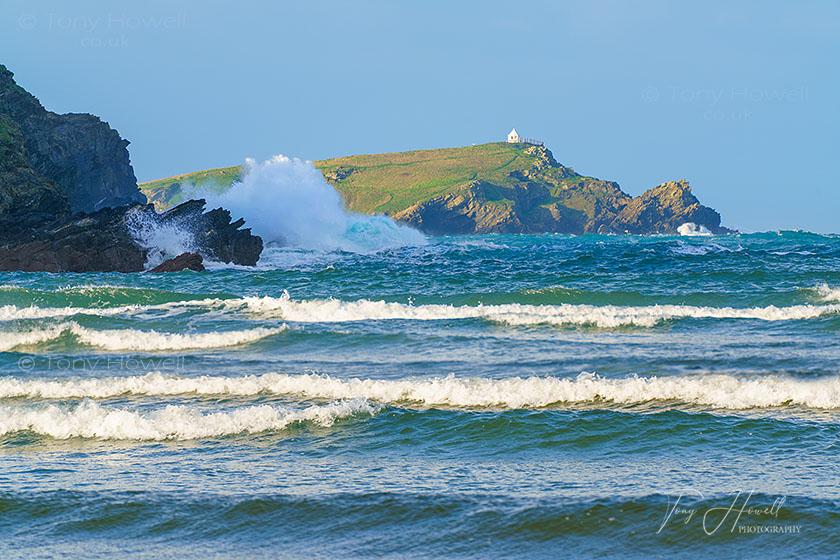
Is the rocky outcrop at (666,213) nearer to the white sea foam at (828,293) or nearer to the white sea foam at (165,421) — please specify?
the white sea foam at (828,293)

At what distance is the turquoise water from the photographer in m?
5.23

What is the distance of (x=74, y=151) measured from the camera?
73625 mm

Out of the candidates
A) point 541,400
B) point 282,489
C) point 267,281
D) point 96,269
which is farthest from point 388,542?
point 96,269

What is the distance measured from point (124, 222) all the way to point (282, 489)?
3411cm

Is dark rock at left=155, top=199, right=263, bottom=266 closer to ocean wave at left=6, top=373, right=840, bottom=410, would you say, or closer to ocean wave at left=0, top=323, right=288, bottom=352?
ocean wave at left=0, top=323, right=288, bottom=352

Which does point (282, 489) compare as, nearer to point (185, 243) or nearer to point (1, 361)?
point (1, 361)

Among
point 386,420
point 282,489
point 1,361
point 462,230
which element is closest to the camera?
point 282,489

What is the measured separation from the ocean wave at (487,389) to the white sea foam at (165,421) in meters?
1.18

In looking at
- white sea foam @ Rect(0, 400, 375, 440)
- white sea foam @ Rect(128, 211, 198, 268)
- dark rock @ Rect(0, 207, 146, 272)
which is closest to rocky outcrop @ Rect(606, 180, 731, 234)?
white sea foam @ Rect(128, 211, 198, 268)

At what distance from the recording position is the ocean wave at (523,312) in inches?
656

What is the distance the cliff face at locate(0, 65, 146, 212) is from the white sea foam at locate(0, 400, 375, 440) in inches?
1764

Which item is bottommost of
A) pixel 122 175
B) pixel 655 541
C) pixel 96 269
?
pixel 655 541

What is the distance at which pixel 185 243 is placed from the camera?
3831 cm

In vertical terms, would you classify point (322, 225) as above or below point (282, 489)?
above
